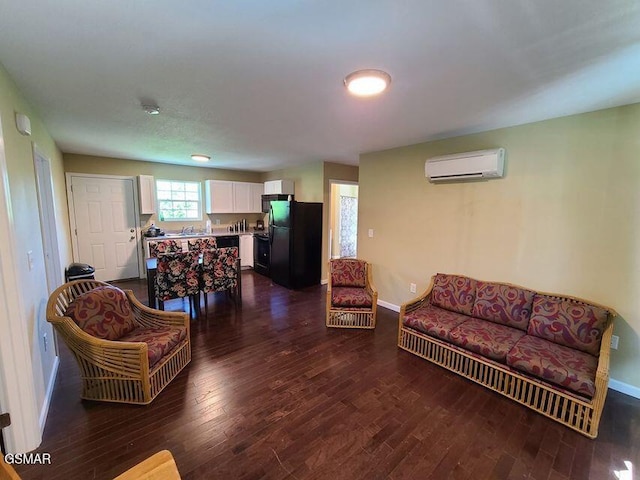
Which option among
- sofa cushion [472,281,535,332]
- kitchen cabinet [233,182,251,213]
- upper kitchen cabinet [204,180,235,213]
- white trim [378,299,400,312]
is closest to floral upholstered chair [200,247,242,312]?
white trim [378,299,400,312]

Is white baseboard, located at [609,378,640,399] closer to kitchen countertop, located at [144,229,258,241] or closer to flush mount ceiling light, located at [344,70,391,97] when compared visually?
flush mount ceiling light, located at [344,70,391,97]

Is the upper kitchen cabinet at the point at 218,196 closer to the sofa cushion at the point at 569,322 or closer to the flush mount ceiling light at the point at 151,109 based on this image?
the flush mount ceiling light at the point at 151,109

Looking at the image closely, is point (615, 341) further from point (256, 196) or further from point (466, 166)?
point (256, 196)

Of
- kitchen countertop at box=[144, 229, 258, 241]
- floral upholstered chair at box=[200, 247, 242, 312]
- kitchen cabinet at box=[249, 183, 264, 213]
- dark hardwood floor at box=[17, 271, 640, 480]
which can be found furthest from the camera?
kitchen cabinet at box=[249, 183, 264, 213]

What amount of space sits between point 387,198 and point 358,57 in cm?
268

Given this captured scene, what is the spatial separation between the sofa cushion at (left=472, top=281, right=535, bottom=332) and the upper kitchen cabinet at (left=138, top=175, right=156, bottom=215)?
5.92 metres

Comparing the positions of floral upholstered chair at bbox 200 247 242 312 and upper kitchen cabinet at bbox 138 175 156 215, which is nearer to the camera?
floral upholstered chair at bbox 200 247 242 312

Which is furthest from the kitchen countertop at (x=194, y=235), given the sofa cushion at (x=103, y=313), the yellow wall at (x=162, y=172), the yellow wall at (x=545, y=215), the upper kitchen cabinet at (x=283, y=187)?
the yellow wall at (x=545, y=215)

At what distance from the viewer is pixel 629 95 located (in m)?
2.05

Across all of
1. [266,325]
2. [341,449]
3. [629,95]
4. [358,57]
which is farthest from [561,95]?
[266,325]

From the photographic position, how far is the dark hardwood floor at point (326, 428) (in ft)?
5.42

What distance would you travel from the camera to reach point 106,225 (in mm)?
5234

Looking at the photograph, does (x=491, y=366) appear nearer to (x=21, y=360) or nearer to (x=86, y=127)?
(x=21, y=360)

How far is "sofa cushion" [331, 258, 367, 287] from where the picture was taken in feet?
12.9
